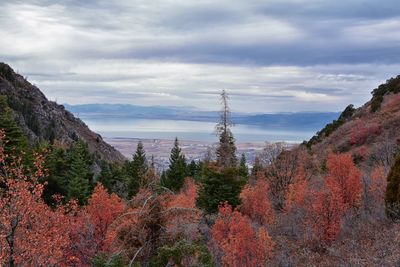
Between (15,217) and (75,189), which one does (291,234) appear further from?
(75,189)

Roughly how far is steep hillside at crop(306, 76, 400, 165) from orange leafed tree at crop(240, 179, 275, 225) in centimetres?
1585

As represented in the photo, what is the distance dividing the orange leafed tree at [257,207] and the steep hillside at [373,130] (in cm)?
Answer: 1585

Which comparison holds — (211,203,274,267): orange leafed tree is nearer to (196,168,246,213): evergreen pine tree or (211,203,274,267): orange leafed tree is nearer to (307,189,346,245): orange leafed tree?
(307,189,346,245): orange leafed tree

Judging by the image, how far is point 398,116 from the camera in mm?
66625

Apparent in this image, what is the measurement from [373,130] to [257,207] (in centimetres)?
3335

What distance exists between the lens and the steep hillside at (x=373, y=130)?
196 feet

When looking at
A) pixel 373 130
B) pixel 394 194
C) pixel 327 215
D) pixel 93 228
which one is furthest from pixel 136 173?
pixel 394 194

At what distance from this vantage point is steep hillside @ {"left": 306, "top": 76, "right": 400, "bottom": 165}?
2346 inches

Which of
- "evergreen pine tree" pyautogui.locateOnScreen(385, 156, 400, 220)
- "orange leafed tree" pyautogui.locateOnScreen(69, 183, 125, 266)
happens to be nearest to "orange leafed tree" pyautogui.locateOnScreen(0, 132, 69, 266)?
"orange leafed tree" pyautogui.locateOnScreen(69, 183, 125, 266)

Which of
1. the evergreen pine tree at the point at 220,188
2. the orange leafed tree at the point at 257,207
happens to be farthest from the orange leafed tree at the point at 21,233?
the orange leafed tree at the point at 257,207

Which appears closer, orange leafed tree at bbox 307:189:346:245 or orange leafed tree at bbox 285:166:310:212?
orange leafed tree at bbox 307:189:346:245

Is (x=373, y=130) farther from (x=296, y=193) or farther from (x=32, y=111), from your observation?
(x=32, y=111)

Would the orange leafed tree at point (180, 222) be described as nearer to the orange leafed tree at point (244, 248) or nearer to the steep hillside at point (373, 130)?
the orange leafed tree at point (244, 248)

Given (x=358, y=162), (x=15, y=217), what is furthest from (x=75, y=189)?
(x=358, y=162)
